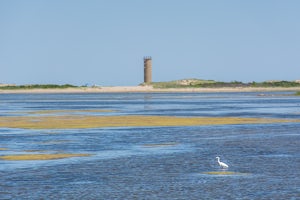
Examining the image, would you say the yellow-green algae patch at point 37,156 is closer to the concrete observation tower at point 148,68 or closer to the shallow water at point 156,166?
the shallow water at point 156,166

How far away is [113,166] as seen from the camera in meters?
27.8

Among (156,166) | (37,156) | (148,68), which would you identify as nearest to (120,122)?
(37,156)

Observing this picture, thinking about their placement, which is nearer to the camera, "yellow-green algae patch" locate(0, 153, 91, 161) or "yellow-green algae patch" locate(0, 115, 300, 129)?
"yellow-green algae patch" locate(0, 153, 91, 161)

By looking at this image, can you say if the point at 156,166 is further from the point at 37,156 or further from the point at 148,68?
the point at 148,68

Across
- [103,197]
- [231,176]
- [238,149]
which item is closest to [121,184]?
[103,197]

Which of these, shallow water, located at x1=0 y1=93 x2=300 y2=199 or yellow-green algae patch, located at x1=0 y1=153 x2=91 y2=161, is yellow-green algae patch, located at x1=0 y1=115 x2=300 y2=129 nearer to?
shallow water, located at x1=0 y1=93 x2=300 y2=199

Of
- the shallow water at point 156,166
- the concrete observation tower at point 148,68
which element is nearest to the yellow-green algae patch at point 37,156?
the shallow water at point 156,166

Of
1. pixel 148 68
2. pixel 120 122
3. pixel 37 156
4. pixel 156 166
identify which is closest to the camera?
pixel 156 166

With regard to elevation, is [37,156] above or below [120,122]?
above

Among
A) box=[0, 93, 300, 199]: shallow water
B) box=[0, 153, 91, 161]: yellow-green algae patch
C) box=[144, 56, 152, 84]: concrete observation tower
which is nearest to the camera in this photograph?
box=[0, 93, 300, 199]: shallow water

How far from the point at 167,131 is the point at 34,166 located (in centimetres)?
1719

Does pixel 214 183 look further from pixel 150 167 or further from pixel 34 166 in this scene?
pixel 34 166

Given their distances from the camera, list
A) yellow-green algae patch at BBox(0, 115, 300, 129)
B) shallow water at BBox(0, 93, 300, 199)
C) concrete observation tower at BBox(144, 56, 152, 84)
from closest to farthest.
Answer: shallow water at BBox(0, 93, 300, 199)
yellow-green algae patch at BBox(0, 115, 300, 129)
concrete observation tower at BBox(144, 56, 152, 84)

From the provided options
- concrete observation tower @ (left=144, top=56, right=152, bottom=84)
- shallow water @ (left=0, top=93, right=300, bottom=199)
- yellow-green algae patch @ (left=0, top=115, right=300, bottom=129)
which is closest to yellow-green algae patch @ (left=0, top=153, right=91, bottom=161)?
shallow water @ (left=0, top=93, right=300, bottom=199)
